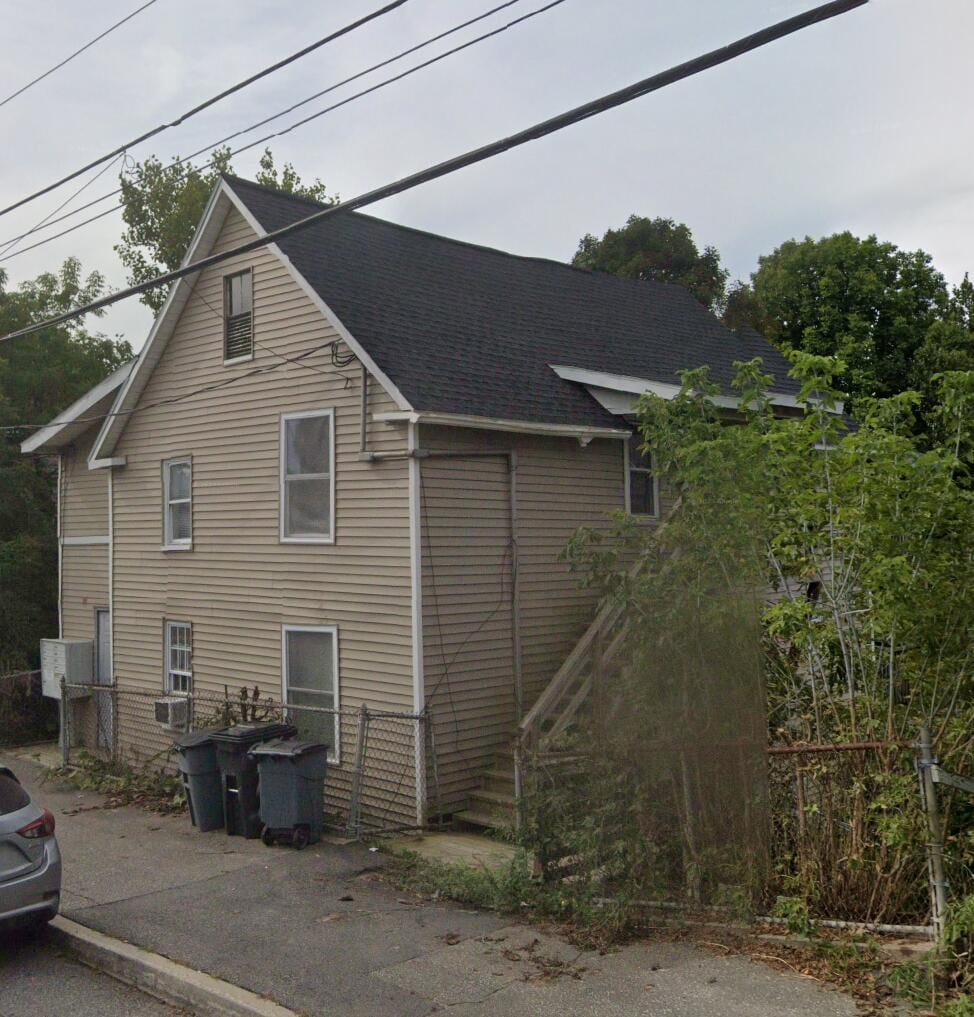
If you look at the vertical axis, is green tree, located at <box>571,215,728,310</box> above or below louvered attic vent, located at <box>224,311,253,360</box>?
above

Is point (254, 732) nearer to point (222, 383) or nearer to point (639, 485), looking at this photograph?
point (222, 383)

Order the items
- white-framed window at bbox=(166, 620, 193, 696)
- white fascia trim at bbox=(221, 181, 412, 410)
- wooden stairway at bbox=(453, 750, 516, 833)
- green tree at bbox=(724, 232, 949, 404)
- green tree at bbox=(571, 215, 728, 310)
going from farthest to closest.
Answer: green tree at bbox=(571, 215, 728, 310), green tree at bbox=(724, 232, 949, 404), white-framed window at bbox=(166, 620, 193, 696), white fascia trim at bbox=(221, 181, 412, 410), wooden stairway at bbox=(453, 750, 516, 833)

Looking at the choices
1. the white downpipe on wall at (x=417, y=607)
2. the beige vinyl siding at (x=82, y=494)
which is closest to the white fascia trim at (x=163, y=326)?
the beige vinyl siding at (x=82, y=494)

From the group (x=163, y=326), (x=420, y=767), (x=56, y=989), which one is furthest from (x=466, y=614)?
(x=163, y=326)

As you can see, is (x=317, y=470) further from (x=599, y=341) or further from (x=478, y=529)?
(x=599, y=341)

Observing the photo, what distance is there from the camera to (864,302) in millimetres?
28547

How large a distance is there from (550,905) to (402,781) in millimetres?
4000

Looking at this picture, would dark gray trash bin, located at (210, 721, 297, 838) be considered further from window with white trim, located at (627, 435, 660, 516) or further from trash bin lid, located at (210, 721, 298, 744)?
window with white trim, located at (627, 435, 660, 516)

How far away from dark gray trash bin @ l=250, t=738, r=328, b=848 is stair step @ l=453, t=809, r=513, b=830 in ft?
5.18

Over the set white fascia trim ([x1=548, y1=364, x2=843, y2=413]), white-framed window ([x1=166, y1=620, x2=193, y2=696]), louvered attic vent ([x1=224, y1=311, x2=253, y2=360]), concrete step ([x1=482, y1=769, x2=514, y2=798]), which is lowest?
concrete step ([x1=482, y1=769, x2=514, y2=798])

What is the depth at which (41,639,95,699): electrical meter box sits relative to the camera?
56.2ft

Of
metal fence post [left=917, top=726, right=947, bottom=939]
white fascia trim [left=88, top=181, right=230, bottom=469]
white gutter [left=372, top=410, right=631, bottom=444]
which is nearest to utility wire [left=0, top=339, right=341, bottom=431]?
white fascia trim [left=88, top=181, right=230, bottom=469]

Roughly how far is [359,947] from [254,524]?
707 centimetres

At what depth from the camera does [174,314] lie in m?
14.7
